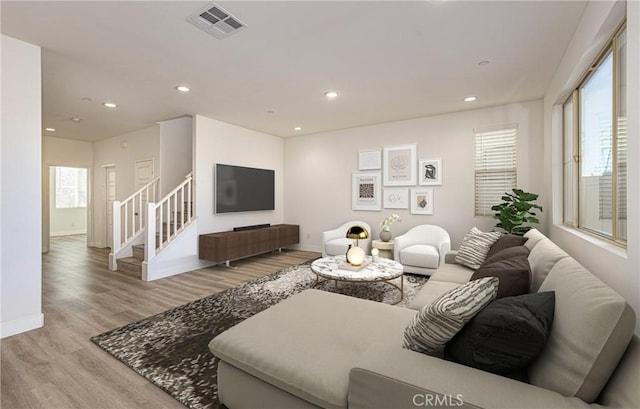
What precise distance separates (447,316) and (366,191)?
4.60 m

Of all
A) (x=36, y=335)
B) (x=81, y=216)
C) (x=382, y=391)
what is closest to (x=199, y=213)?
(x=36, y=335)

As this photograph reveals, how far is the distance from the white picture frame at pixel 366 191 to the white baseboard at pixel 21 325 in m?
4.71

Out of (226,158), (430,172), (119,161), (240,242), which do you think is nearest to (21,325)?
(240,242)

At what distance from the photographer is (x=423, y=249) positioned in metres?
4.15

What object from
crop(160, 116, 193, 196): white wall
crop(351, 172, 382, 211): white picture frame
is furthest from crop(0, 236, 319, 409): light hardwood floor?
crop(160, 116, 193, 196): white wall

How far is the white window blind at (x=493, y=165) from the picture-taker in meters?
4.42

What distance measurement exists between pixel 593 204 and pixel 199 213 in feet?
16.7

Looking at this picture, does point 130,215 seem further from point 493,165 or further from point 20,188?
point 493,165

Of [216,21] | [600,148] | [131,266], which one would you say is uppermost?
[216,21]

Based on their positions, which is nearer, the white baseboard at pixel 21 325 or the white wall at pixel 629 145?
the white wall at pixel 629 145

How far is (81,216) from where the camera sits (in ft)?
31.8

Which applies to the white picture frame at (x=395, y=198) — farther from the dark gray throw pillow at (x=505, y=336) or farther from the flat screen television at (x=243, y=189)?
the dark gray throw pillow at (x=505, y=336)

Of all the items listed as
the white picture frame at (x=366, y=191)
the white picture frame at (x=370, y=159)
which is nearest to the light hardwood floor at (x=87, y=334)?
the white picture frame at (x=366, y=191)

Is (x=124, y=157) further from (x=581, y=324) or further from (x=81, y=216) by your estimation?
(x=581, y=324)
